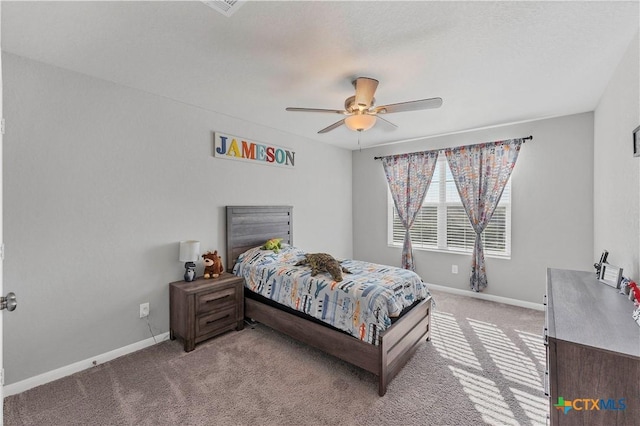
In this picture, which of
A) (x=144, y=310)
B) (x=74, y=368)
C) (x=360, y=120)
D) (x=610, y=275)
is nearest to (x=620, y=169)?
(x=610, y=275)

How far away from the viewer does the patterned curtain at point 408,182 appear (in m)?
4.48

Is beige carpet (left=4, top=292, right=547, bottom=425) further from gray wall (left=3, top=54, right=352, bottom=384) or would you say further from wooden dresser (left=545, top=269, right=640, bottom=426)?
wooden dresser (left=545, top=269, right=640, bottom=426)

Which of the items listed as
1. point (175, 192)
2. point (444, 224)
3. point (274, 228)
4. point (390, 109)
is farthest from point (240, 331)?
point (444, 224)

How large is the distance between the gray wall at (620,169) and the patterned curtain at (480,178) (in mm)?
942

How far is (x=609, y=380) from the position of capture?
1.11m

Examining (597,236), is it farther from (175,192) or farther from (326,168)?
(175,192)

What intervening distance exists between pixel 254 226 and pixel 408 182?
2629mm

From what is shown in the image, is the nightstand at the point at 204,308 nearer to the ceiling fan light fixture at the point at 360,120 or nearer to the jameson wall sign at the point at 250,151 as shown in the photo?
the jameson wall sign at the point at 250,151

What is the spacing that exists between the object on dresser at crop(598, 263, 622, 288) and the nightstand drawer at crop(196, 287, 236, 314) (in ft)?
10.4

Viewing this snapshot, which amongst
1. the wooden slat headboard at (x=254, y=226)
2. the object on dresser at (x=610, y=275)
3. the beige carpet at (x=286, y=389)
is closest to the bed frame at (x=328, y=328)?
the wooden slat headboard at (x=254, y=226)

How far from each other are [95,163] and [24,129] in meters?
0.47

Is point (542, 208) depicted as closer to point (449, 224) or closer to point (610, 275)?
point (449, 224)

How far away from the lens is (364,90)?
95.0 inches

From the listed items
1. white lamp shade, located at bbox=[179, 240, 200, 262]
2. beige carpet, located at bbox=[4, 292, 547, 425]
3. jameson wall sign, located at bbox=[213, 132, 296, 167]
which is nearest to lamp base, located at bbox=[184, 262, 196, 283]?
white lamp shade, located at bbox=[179, 240, 200, 262]
